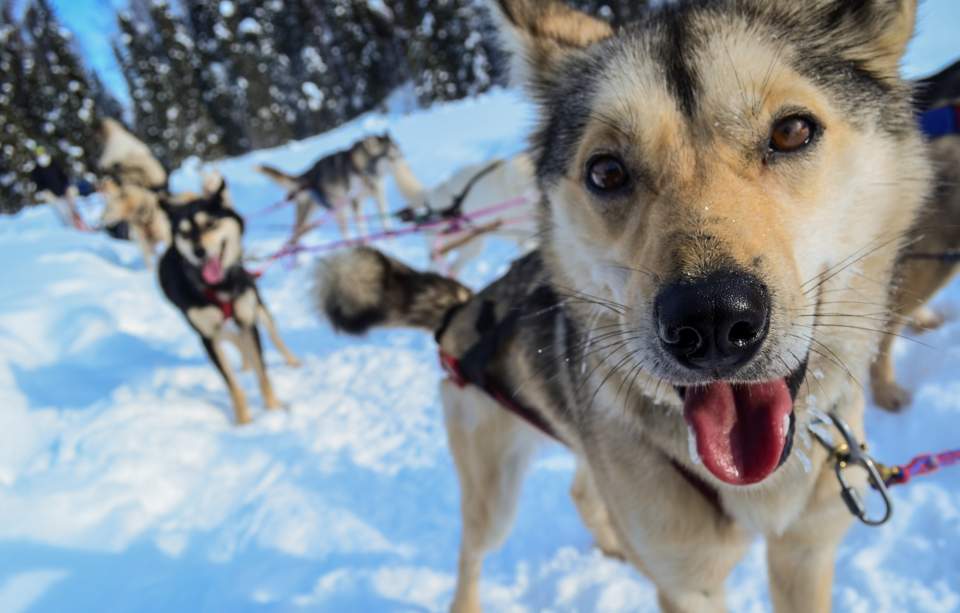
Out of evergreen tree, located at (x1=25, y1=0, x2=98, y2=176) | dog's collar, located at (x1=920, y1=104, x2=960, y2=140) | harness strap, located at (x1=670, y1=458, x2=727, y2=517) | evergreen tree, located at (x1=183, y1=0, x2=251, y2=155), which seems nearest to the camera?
harness strap, located at (x1=670, y1=458, x2=727, y2=517)

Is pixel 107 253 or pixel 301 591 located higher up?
pixel 301 591

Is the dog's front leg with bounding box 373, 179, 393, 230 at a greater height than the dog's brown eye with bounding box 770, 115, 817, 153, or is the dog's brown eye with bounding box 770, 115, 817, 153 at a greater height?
the dog's brown eye with bounding box 770, 115, 817, 153

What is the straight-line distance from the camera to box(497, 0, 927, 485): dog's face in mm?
1019

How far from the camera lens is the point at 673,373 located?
1062 mm

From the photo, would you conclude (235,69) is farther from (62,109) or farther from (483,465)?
(483,465)

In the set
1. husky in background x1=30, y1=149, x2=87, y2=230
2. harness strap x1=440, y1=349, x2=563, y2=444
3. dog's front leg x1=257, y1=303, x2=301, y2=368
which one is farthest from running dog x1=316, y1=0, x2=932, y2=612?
husky in background x1=30, y1=149, x2=87, y2=230

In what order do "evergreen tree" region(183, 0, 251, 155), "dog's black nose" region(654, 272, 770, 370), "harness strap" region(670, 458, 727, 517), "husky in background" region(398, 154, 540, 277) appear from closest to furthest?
"dog's black nose" region(654, 272, 770, 370) < "harness strap" region(670, 458, 727, 517) < "husky in background" region(398, 154, 540, 277) < "evergreen tree" region(183, 0, 251, 155)

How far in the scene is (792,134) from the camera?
126 centimetres

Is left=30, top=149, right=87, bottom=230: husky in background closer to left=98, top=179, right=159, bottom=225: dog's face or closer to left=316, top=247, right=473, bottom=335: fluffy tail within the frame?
left=98, top=179, right=159, bottom=225: dog's face

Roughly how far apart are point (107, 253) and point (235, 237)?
714 centimetres

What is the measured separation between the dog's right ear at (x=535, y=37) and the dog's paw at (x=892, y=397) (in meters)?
2.21

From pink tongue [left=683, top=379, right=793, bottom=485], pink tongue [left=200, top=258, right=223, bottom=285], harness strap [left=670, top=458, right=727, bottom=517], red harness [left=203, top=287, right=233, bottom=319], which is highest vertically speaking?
pink tongue [left=683, top=379, right=793, bottom=485]

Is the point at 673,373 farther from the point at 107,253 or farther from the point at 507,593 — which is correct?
the point at 107,253

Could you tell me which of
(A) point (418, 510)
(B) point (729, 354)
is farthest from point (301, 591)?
(B) point (729, 354)
